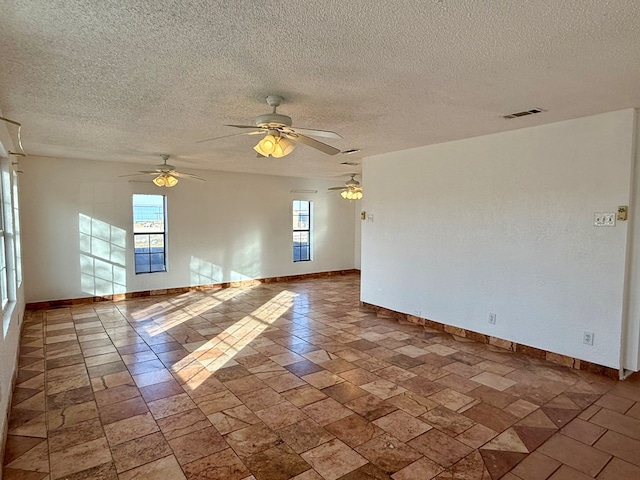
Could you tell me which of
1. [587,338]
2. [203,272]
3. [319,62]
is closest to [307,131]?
[319,62]

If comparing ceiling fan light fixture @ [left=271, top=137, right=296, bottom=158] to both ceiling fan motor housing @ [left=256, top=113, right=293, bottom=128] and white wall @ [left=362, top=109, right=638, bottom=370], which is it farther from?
white wall @ [left=362, top=109, right=638, bottom=370]

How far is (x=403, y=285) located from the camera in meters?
5.60

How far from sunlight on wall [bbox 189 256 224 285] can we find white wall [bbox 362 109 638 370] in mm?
3802

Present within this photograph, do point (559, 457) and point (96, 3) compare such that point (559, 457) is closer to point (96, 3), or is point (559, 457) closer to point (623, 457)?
point (623, 457)

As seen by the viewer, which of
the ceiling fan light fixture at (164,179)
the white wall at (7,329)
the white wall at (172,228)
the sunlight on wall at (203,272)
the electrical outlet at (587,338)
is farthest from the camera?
the sunlight on wall at (203,272)

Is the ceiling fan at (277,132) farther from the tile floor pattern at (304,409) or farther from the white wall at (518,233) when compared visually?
the white wall at (518,233)

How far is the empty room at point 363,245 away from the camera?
217cm

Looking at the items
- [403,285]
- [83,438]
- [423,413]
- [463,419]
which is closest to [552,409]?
[463,419]

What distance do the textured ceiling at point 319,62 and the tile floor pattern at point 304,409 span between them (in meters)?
2.49

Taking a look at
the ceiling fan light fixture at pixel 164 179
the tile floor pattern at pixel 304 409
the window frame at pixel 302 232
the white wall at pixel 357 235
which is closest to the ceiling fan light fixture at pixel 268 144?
the tile floor pattern at pixel 304 409

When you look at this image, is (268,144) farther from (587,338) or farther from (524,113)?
(587,338)

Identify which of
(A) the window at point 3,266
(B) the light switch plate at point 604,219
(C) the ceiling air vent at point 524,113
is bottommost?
(A) the window at point 3,266

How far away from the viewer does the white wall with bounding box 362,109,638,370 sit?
3.55 meters

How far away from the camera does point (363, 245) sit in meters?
6.25
